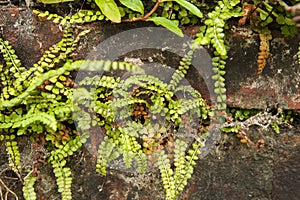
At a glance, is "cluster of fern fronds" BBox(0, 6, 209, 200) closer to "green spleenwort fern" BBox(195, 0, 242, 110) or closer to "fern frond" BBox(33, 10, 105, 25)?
"fern frond" BBox(33, 10, 105, 25)

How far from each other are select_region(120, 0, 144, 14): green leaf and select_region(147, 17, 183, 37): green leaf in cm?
8

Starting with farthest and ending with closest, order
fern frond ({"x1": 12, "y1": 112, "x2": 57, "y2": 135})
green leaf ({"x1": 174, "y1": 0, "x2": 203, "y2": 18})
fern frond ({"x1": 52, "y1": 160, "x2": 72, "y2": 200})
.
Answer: fern frond ({"x1": 52, "y1": 160, "x2": 72, "y2": 200}) < green leaf ({"x1": 174, "y1": 0, "x2": 203, "y2": 18}) < fern frond ({"x1": 12, "y1": 112, "x2": 57, "y2": 135})

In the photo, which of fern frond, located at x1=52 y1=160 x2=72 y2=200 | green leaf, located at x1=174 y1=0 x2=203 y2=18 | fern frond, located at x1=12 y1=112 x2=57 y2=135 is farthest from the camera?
fern frond, located at x1=52 y1=160 x2=72 y2=200

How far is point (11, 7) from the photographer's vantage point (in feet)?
7.84

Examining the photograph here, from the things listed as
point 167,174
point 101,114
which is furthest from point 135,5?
point 167,174

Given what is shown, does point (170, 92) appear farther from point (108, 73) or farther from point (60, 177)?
point (60, 177)

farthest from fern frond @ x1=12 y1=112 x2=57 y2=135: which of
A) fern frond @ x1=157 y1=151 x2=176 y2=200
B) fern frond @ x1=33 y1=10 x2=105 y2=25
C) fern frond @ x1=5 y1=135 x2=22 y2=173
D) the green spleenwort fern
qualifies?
the green spleenwort fern

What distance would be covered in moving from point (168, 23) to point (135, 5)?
205 millimetres

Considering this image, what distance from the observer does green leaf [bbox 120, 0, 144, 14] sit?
7.36 ft

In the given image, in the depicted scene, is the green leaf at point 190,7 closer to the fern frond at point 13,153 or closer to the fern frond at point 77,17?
the fern frond at point 77,17

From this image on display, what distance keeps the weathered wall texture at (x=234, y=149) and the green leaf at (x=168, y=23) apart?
9.3 inches

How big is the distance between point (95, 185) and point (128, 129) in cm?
41

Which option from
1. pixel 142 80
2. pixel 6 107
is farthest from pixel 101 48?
pixel 6 107

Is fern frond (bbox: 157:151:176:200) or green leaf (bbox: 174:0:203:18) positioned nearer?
green leaf (bbox: 174:0:203:18)
